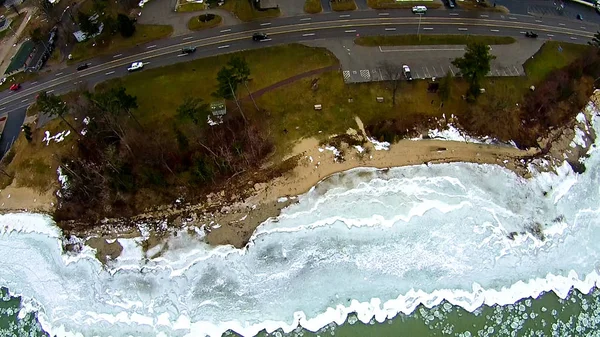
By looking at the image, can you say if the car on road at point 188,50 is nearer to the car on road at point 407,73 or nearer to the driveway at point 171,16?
the driveway at point 171,16

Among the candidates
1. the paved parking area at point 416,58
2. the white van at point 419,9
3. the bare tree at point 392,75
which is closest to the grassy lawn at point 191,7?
the paved parking area at point 416,58

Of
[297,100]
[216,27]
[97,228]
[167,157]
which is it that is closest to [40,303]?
[97,228]

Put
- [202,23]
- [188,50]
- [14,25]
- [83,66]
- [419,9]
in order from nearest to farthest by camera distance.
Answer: [188,50] < [83,66] < [202,23] < [419,9] < [14,25]

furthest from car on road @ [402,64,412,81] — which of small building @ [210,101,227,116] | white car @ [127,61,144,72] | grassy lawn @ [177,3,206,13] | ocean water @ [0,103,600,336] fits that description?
white car @ [127,61,144,72]

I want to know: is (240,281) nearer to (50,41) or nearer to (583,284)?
(583,284)

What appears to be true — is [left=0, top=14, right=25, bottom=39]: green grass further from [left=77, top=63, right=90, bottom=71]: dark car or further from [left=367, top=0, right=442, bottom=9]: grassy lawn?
[left=367, top=0, right=442, bottom=9]: grassy lawn

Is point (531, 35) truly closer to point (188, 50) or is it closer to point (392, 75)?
point (392, 75)

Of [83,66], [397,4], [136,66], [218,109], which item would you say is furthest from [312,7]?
[83,66]
